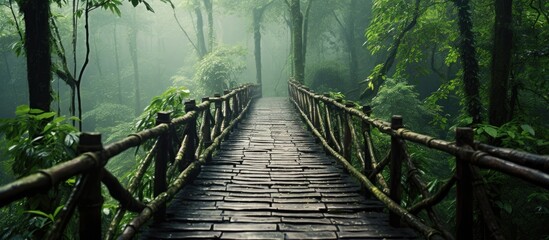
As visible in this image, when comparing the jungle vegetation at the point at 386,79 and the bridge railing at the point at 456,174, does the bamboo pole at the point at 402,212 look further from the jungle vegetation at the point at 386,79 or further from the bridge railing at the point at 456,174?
the jungle vegetation at the point at 386,79

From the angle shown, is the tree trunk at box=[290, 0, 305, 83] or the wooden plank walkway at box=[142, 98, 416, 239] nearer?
the wooden plank walkway at box=[142, 98, 416, 239]

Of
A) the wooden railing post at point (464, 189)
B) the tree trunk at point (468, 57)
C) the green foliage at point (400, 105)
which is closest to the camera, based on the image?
the wooden railing post at point (464, 189)

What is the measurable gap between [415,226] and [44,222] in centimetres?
339

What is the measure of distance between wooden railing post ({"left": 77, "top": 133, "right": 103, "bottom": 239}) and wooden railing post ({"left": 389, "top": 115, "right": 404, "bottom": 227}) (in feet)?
8.76

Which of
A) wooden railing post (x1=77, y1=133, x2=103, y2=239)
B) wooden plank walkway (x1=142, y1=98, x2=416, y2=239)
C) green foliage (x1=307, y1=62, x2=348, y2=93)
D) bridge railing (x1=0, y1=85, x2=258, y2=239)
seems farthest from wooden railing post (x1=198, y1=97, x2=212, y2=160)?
green foliage (x1=307, y1=62, x2=348, y2=93)

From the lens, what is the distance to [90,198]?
96.1 inches

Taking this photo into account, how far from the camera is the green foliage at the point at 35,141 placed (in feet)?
11.6

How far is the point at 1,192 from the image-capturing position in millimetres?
1624

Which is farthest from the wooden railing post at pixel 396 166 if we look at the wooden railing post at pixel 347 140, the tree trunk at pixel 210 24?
the tree trunk at pixel 210 24

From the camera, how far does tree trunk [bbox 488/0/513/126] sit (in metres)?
5.72

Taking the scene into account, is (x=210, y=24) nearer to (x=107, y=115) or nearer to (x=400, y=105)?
(x=107, y=115)

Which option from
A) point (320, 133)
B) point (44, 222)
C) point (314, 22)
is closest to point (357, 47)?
point (314, 22)

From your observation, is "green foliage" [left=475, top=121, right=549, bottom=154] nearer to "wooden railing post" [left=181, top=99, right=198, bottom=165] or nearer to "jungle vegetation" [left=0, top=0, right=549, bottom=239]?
"jungle vegetation" [left=0, top=0, right=549, bottom=239]

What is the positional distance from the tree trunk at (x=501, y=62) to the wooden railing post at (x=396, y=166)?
10.2ft
